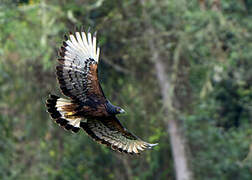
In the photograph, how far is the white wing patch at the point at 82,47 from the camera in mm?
5566

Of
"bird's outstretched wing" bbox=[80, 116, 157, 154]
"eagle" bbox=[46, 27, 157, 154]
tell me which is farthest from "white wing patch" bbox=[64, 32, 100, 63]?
"bird's outstretched wing" bbox=[80, 116, 157, 154]

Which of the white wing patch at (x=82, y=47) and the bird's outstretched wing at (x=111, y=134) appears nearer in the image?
the white wing patch at (x=82, y=47)

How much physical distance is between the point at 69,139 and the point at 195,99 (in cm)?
333

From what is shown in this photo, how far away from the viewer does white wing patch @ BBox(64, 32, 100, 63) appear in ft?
18.3

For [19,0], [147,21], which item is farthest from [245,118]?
[19,0]

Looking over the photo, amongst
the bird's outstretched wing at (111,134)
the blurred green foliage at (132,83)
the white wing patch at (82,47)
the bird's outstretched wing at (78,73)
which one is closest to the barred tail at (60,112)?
the bird's outstretched wing at (78,73)

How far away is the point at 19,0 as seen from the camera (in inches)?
361

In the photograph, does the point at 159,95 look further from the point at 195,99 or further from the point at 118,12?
the point at 118,12

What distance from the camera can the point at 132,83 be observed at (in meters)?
12.6

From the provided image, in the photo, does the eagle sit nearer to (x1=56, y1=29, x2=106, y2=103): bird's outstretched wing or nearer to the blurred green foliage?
(x1=56, y1=29, x2=106, y2=103): bird's outstretched wing

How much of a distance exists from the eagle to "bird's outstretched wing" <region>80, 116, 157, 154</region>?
31 millimetres

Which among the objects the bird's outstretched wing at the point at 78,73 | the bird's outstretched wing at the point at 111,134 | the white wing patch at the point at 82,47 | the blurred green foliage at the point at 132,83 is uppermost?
the white wing patch at the point at 82,47

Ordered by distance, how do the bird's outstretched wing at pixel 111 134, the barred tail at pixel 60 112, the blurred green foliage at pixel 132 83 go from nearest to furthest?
the barred tail at pixel 60 112 < the bird's outstretched wing at pixel 111 134 < the blurred green foliage at pixel 132 83

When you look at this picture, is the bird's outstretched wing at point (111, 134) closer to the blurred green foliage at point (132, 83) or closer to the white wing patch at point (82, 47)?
the white wing patch at point (82, 47)
